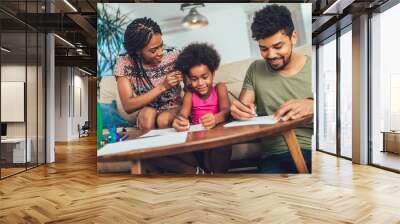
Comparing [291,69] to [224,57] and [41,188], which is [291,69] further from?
[41,188]

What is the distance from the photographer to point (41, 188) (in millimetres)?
5488

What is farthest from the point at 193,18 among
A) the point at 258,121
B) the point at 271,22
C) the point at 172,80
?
the point at 258,121

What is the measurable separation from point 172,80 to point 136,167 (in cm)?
156

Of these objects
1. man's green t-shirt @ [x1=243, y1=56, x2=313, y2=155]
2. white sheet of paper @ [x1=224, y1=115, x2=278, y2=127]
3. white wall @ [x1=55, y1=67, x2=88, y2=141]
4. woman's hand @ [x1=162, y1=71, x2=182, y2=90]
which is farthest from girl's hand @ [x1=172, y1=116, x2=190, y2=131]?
white wall @ [x1=55, y1=67, x2=88, y2=141]

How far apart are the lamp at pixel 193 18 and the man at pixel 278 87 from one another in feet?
3.23

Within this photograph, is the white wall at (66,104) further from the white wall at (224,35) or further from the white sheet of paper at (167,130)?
the white wall at (224,35)

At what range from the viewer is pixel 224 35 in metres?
6.36

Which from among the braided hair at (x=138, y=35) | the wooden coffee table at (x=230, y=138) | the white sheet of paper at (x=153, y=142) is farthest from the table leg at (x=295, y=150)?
the braided hair at (x=138, y=35)

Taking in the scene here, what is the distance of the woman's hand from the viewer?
20.8 ft

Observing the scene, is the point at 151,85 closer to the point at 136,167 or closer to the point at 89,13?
the point at 136,167

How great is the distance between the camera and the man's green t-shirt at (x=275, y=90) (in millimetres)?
6242

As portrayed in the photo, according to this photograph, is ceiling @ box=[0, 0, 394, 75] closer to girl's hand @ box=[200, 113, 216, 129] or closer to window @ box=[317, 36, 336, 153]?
window @ box=[317, 36, 336, 153]

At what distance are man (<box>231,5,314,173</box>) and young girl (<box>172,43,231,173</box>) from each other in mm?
306

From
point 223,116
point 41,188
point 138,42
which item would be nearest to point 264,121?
point 223,116
